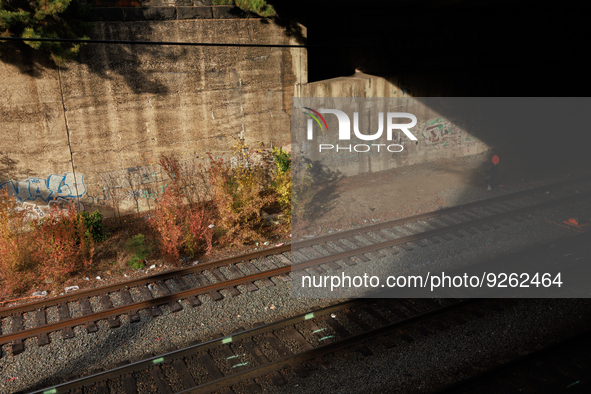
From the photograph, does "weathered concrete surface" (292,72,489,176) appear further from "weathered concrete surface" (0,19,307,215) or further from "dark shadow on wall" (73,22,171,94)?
"dark shadow on wall" (73,22,171,94)

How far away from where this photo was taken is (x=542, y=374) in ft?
20.4

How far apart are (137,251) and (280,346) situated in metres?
4.71

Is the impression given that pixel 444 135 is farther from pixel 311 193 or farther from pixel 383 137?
pixel 311 193

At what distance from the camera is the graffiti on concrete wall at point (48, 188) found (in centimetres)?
1057

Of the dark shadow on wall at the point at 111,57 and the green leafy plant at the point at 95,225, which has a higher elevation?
the dark shadow on wall at the point at 111,57

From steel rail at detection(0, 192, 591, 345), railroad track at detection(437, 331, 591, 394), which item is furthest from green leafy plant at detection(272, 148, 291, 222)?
railroad track at detection(437, 331, 591, 394)

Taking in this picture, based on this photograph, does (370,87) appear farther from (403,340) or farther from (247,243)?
(403,340)

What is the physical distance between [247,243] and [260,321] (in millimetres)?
3302

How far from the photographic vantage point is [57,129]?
10.7m

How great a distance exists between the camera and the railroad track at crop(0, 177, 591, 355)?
7695 millimetres

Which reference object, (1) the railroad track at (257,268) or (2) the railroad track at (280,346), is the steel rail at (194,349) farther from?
(1) the railroad track at (257,268)

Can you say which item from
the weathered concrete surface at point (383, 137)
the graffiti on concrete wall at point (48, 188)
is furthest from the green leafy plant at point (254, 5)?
the graffiti on concrete wall at point (48, 188)

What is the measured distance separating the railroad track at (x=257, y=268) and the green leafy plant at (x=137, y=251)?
3.00 ft

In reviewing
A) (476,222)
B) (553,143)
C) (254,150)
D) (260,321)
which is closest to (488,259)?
→ (476,222)
